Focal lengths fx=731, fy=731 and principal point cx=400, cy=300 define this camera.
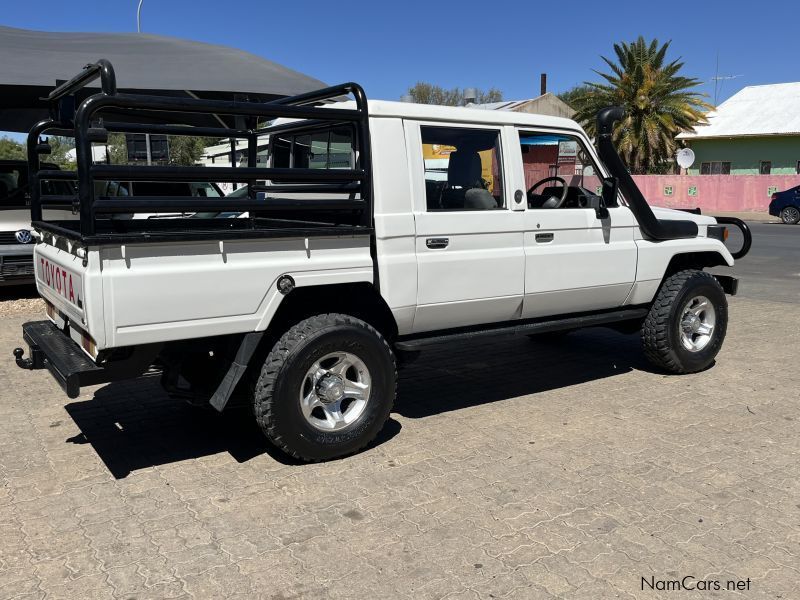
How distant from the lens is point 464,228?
15.3ft

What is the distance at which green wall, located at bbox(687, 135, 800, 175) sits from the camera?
37.1 m

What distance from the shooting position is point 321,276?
417cm

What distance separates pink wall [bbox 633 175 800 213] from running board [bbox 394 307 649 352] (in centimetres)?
3071

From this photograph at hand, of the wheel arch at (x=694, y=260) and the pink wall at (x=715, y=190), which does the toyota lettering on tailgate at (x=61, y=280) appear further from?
the pink wall at (x=715, y=190)

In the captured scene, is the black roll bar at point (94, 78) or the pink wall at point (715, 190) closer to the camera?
the black roll bar at point (94, 78)

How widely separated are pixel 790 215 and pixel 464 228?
2583cm

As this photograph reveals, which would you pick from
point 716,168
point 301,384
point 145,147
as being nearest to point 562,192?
point 301,384

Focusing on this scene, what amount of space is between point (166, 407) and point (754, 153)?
39.4 meters

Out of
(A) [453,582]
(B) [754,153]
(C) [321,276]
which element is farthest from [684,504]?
(B) [754,153]

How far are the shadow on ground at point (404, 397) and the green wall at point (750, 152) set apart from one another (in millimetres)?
34849

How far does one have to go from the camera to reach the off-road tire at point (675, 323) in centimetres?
590

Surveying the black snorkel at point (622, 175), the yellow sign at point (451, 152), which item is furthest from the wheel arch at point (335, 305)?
the black snorkel at point (622, 175)

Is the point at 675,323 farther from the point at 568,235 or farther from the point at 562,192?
the point at 562,192

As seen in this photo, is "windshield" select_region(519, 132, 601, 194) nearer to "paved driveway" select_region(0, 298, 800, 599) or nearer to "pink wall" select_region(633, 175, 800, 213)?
"paved driveway" select_region(0, 298, 800, 599)
